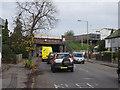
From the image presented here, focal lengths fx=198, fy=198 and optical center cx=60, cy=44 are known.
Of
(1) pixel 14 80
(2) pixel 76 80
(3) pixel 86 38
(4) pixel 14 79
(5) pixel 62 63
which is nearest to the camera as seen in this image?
(1) pixel 14 80

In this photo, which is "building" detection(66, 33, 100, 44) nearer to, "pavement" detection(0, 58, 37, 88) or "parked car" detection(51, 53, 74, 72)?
"parked car" detection(51, 53, 74, 72)

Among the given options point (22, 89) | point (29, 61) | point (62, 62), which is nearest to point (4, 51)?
point (29, 61)

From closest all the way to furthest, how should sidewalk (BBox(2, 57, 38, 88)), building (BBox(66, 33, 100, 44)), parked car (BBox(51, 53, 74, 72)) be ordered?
sidewalk (BBox(2, 57, 38, 88))
parked car (BBox(51, 53, 74, 72))
building (BBox(66, 33, 100, 44))

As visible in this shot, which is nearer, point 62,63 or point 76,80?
point 76,80

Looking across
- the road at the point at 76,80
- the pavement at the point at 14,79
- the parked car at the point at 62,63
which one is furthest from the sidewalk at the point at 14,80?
the parked car at the point at 62,63

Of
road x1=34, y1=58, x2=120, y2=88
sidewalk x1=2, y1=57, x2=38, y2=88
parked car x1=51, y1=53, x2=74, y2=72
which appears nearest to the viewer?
sidewalk x1=2, y1=57, x2=38, y2=88

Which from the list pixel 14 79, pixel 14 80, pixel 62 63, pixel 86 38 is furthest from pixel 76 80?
pixel 86 38

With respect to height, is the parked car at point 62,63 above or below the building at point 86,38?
below

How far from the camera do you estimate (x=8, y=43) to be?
3177 centimetres

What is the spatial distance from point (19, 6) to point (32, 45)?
15.5 feet

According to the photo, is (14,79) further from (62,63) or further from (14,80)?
(62,63)

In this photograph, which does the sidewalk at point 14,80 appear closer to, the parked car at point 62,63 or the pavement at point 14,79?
the pavement at point 14,79

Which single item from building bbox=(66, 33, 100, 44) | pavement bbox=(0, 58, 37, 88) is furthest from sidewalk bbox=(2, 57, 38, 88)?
building bbox=(66, 33, 100, 44)

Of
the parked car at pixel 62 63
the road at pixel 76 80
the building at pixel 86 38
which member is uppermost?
the building at pixel 86 38
